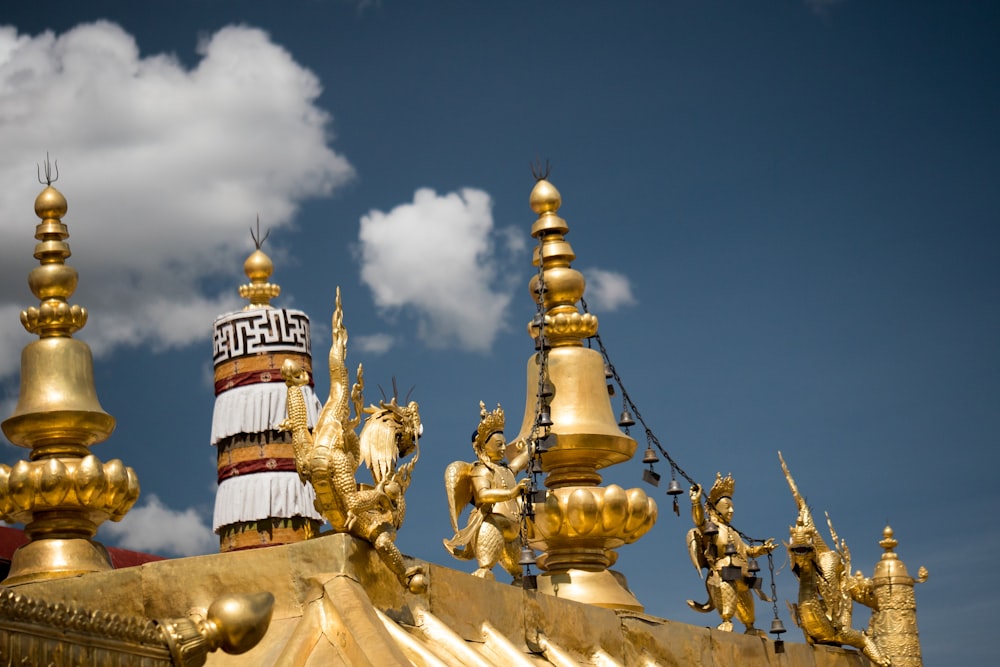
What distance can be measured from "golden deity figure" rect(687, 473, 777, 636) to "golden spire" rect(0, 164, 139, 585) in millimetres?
4577

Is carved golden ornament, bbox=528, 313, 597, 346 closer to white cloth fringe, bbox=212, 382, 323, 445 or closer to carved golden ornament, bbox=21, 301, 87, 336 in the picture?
white cloth fringe, bbox=212, 382, 323, 445

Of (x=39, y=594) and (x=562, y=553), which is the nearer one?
(x=39, y=594)

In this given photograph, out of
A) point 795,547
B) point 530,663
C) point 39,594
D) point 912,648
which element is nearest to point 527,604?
point 530,663

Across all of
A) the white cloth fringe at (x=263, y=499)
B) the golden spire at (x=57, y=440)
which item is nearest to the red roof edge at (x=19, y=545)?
the white cloth fringe at (x=263, y=499)

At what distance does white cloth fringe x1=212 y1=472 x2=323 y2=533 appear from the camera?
14891 mm

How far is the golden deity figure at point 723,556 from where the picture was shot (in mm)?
12055

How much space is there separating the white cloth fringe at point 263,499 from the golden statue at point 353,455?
6.58 m

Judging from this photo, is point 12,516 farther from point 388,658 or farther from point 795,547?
point 795,547

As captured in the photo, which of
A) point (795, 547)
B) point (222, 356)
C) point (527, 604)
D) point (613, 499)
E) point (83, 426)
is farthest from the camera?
point (222, 356)

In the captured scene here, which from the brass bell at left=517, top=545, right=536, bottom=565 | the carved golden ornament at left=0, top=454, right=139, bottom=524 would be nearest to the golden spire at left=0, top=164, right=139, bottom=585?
the carved golden ornament at left=0, top=454, right=139, bottom=524

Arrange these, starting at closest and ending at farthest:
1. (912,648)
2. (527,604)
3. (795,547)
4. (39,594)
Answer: (39,594) → (527,604) → (795,547) → (912,648)

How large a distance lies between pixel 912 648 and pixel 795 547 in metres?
2.61

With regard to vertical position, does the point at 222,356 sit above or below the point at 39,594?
above

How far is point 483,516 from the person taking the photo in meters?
9.60
